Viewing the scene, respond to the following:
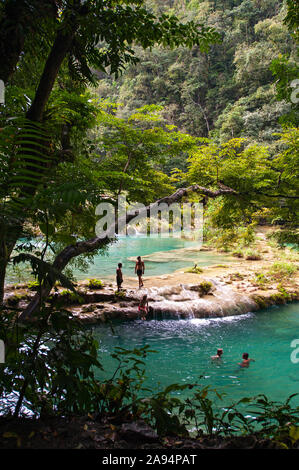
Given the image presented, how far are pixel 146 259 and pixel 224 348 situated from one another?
913 cm

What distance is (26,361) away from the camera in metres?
1.38

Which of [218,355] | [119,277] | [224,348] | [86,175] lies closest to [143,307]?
[119,277]

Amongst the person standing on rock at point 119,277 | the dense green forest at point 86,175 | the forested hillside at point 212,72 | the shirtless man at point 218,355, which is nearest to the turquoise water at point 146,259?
the person standing on rock at point 119,277

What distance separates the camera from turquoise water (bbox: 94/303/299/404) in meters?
5.78

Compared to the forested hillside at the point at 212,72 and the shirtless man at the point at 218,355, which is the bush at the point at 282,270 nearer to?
the shirtless man at the point at 218,355

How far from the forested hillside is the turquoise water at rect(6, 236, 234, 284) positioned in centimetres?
1640

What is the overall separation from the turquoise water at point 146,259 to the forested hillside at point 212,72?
1640cm

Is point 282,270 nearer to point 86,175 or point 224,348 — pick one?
point 224,348

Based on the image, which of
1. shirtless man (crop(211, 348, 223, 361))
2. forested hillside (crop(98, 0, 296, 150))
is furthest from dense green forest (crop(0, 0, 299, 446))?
forested hillside (crop(98, 0, 296, 150))

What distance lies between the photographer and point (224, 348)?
7.40 meters

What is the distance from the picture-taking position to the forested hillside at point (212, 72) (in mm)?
29922
